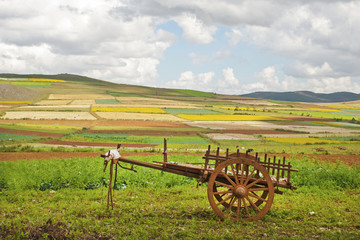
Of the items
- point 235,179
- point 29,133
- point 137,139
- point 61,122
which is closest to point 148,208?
point 235,179

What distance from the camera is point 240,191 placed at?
10312mm

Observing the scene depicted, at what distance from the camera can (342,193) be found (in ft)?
45.6

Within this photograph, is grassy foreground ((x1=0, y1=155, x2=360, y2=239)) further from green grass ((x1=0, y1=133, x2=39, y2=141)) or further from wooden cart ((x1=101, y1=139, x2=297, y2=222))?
green grass ((x1=0, y1=133, x2=39, y2=141))

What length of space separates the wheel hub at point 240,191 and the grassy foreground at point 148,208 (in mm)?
835

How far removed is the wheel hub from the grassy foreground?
84cm

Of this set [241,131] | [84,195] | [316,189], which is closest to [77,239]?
[84,195]

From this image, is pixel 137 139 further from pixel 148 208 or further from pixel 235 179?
pixel 235 179

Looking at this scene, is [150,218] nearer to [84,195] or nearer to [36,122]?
[84,195]

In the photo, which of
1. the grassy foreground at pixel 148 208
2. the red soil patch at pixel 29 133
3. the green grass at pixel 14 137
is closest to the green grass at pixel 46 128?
the red soil patch at pixel 29 133

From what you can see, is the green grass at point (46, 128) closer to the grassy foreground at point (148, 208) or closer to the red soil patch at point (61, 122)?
the red soil patch at point (61, 122)

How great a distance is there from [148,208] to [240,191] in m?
3.06

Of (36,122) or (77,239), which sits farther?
(36,122)

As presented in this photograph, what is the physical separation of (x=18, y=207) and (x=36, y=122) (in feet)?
140

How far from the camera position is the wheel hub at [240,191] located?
33.8 ft
